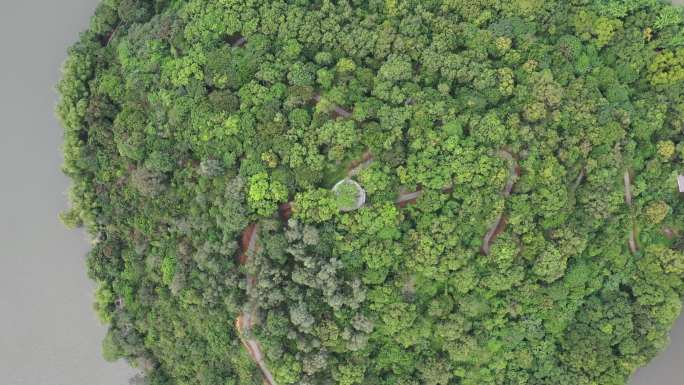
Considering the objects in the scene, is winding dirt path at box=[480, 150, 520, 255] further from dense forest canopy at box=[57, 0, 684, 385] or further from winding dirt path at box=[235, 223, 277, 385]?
winding dirt path at box=[235, 223, 277, 385]

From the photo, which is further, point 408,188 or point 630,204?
point 630,204

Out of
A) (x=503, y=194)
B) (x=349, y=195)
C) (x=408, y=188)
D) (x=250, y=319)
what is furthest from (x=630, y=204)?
(x=250, y=319)

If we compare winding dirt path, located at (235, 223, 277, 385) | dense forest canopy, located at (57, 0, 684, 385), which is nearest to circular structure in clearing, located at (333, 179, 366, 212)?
dense forest canopy, located at (57, 0, 684, 385)

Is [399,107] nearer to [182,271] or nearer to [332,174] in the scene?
[332,174]

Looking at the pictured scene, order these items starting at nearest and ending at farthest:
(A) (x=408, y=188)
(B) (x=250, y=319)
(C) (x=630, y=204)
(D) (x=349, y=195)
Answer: (D) (x=349, y=195) < (A) (x=408, y=188) < (B) (x=250, y=319) < (C) (x=630, y=204)

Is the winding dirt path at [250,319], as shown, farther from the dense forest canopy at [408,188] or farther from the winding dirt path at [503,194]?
the winding dirt path at [503,194]

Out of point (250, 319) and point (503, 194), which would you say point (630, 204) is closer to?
point (503, 194)

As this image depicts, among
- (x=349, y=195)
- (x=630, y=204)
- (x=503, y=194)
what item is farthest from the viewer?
(x=630, y=204)

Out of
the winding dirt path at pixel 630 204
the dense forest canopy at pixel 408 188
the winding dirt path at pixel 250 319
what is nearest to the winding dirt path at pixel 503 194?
the dense forest canopy at pixel 408 188

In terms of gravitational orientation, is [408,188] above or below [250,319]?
above
